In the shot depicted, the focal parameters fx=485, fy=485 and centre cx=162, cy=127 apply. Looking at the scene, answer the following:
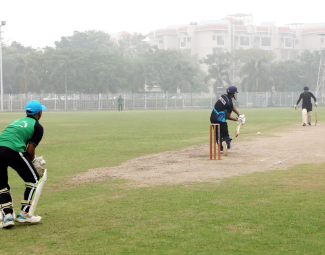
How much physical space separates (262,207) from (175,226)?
156 centimetres

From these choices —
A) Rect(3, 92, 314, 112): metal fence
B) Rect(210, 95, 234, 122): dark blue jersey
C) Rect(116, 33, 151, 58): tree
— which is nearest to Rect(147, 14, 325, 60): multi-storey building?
Rect(116, 33, 151, 58): tree

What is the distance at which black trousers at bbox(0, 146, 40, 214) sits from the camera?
19.7 ft

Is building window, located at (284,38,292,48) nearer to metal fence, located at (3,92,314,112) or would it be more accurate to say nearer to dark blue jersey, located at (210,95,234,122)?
metal fence, located at (3,92,314,112)

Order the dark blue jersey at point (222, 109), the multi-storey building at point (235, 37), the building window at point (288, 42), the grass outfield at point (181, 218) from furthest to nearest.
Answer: the building window at point (288, 42)
the multi-storey building at point (235, 37)
the dark blue jersey at point (222, 109)
the grass outfield at point (181, 218)

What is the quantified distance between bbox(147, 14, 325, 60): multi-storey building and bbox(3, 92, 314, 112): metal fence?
60.9 metres

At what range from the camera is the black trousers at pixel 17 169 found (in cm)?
600

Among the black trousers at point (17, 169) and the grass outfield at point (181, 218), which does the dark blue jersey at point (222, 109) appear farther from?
the black trousers at point (17, 169)

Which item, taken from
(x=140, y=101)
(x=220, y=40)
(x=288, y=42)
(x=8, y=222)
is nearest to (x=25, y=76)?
(x=140, y=101)

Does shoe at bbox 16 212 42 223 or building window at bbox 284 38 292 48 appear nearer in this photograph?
shoe at bbox 16 212 42 223

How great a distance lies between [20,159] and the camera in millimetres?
6039

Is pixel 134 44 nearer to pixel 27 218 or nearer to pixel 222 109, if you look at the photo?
pixel 222 109

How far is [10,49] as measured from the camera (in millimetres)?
88688

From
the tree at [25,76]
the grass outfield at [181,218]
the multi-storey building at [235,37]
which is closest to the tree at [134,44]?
the multi-storey building at [235,37]

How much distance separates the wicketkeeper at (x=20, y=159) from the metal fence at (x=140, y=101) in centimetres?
5676
